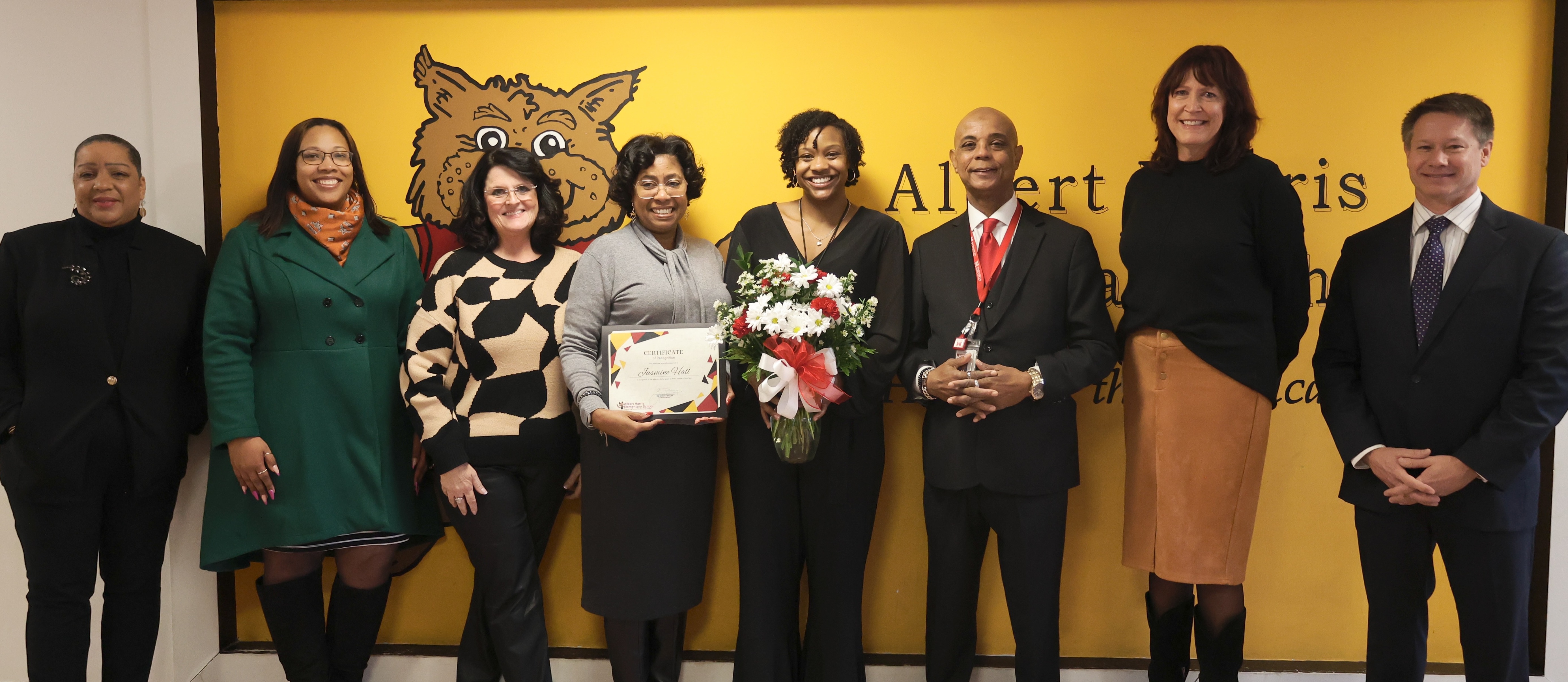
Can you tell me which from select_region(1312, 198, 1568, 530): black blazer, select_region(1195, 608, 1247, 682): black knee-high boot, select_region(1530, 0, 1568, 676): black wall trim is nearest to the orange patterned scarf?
select_region(1195, 608, 1247, 682): black knee-high boot

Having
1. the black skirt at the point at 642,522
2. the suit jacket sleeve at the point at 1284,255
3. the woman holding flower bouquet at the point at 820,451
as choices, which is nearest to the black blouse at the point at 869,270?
the woman holding flower bouquet at the point at 820,451

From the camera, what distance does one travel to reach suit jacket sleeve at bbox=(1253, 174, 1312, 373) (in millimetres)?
2506

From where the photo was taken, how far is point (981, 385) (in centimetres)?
255

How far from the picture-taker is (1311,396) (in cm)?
323

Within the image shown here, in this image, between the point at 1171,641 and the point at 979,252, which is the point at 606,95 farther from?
the point at 1171,641

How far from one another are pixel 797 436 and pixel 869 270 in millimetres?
631

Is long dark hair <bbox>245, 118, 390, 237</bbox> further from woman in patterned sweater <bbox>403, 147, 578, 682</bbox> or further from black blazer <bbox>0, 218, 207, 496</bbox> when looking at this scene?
woman in patterned sweater <bbox>403, 147, 578, 682</bbox>

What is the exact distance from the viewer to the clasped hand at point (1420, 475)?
7.52 ft

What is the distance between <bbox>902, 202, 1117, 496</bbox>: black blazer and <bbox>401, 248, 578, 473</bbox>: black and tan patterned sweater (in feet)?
4.05

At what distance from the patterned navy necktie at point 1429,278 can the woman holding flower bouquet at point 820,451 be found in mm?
1531

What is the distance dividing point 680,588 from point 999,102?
2.22 metres

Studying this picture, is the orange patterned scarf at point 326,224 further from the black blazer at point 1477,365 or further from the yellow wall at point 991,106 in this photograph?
the black blazer at point 1477,365

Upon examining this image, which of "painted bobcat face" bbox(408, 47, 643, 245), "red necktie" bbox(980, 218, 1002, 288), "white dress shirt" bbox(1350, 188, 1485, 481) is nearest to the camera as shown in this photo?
"white dress shirt" bbox(1350, 188, 1485, 481)

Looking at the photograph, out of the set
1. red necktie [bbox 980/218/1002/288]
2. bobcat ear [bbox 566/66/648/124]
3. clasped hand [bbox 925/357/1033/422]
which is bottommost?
clasped hand [bbox 925/357/1033/422]
